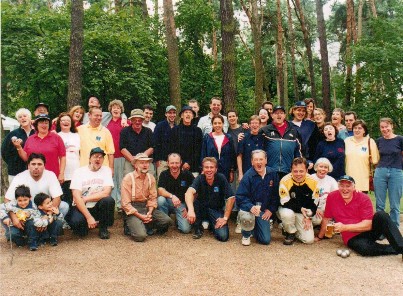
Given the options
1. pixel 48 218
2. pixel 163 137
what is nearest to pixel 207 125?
pixel 163 137

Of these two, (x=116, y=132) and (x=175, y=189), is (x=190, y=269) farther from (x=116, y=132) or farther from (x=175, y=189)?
(x=116, y=132)

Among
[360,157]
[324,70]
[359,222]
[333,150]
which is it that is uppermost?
[324,70]

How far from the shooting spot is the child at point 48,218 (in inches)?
227

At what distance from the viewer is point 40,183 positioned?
6004 millimetres

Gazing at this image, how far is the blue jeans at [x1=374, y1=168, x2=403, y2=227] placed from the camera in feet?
21.6

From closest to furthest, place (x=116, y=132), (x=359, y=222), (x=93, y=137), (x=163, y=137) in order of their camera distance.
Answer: (x=359, y=222) < (x=93, y=137) < (x=163, y=137) < (x=116, y=132)

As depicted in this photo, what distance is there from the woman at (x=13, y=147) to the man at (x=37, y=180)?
0.59m

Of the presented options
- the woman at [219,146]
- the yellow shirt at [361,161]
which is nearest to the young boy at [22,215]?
the woman at [219,146]

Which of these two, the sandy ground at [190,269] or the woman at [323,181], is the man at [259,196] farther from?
the woman at [323,181]

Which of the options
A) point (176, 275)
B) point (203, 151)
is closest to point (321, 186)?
point (203, 151)

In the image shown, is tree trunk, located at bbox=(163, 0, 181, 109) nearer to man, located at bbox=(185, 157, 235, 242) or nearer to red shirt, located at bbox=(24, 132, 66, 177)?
man, located at bbox=(185, 157, 235, 242)

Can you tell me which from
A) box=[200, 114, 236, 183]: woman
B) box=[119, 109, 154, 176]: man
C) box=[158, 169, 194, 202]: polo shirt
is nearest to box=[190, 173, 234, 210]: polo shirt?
box=[158, 169, 194, 202]: polo shirt

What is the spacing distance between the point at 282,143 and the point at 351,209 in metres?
1.51

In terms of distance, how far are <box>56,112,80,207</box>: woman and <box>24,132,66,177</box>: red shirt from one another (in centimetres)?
22
